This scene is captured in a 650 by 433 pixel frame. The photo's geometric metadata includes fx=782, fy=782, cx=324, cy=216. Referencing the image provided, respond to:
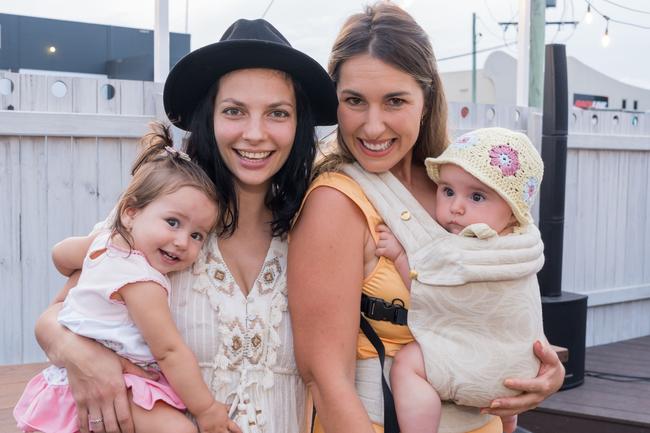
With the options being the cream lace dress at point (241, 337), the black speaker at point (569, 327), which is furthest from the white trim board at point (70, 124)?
the black speaker at point (569, 327)

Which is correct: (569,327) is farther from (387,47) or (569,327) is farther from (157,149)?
(157,149)

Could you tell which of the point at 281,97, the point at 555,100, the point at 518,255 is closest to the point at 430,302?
the point at 518,255

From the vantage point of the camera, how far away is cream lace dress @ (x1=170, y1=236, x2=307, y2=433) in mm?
1921

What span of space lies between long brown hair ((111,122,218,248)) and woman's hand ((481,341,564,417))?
89cm

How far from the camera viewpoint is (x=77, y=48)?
15.2m

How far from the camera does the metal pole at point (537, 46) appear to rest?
21.4 feet

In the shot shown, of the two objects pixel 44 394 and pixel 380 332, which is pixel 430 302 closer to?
pixel 380 332

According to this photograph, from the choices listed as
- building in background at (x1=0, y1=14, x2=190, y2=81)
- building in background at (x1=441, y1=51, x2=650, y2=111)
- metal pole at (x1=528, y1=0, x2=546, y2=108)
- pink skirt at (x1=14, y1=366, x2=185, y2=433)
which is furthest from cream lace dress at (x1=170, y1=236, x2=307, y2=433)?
building in background at (x1=441, y1=51, x2=650, y2=111)

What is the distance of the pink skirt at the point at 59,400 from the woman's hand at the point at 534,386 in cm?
81

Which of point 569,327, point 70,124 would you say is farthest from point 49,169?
point 569,327

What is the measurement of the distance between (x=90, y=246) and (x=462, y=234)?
37.0 inches

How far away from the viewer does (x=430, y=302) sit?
1.94 m

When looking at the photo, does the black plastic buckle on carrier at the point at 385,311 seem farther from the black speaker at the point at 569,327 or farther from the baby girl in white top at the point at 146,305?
the black speaker at the point at 569,327

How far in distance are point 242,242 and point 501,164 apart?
705 mm
